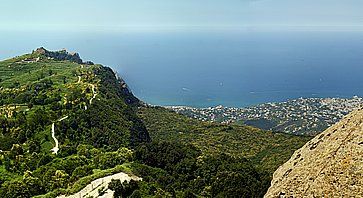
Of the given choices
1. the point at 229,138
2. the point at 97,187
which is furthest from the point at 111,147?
the point at 229,138

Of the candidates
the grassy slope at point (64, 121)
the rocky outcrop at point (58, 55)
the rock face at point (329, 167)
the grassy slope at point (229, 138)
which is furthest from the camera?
the rocky outcrop at point (58, 55)

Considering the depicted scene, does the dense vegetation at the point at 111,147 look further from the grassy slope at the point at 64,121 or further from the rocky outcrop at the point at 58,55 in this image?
the rocky outcrop at the point at 58,55

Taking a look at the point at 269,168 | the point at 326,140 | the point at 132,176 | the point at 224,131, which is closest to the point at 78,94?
the point at 224,131

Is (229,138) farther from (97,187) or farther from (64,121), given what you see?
(97,187)

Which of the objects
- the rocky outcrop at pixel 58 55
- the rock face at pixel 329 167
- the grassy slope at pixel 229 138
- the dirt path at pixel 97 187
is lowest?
the grassy slope at pixel 229 138

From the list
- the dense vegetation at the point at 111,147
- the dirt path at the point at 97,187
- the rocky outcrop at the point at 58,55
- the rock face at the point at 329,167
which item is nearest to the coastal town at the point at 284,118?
the rocky outcrop at the point at 58,55

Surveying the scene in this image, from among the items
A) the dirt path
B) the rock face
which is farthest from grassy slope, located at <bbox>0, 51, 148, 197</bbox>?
the rock face

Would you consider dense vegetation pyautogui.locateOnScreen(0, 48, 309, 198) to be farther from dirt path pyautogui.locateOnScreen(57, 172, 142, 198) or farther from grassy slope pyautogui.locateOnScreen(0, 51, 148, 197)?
dirt path pyautogui.locateOnScreen(57, 172, 142, 198)
